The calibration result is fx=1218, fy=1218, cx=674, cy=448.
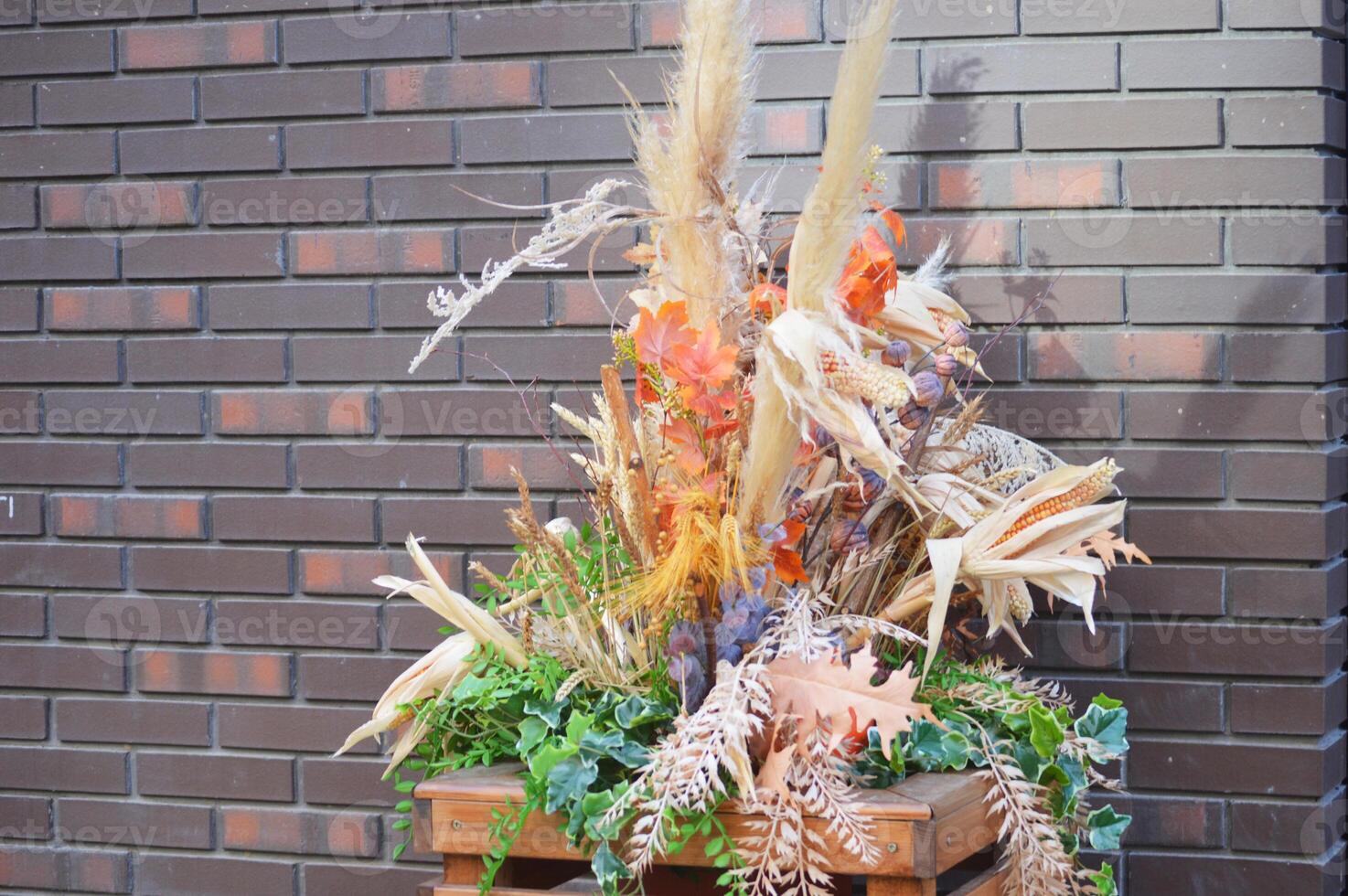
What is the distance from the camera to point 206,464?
7.34 ft

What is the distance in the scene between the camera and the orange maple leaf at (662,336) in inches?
55.1

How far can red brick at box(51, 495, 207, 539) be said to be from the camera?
2.24 m

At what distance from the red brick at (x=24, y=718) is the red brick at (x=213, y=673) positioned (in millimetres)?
206

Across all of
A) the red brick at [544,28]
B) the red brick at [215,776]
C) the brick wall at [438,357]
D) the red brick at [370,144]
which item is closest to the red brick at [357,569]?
the brick wall at [438,357]

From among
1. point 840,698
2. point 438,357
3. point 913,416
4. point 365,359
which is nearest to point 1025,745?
point 840,698

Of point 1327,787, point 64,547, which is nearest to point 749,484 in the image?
point 1327,787

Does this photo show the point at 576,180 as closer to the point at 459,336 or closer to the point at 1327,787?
the point at 459,336

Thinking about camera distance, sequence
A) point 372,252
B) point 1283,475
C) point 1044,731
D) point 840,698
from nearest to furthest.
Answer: point 840,698 < point 1044,731 < point 1283,475 < point 372,252

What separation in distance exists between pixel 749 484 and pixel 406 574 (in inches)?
37.4

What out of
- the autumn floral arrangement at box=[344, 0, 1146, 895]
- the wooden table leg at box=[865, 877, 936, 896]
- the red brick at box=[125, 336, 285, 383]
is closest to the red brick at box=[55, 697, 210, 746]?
the red brick at box=[125, 336, 285, 383]

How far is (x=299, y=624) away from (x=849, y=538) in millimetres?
1127

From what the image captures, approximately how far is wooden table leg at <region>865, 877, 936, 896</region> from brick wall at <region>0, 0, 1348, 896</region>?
79 cm

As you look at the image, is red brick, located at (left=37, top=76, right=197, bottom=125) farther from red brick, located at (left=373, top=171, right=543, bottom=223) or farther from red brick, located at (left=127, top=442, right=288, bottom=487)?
red brick, located at (left=127, top=442, right=288, bottom=487)

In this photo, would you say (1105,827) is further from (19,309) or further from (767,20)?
(19,309)
